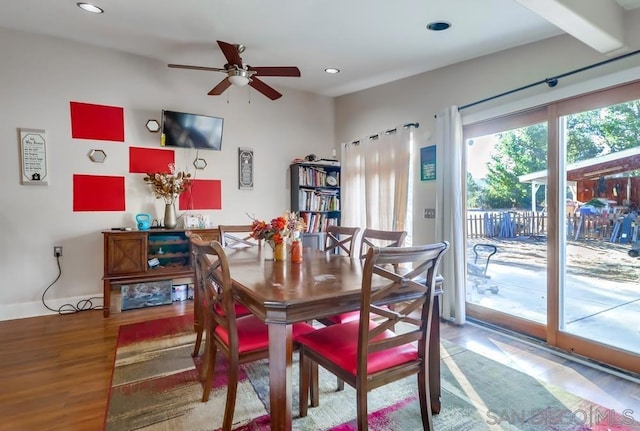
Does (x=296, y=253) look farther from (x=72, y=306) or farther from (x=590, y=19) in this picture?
(x=72, y=306)

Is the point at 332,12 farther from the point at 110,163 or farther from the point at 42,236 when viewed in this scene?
the point at 42,236

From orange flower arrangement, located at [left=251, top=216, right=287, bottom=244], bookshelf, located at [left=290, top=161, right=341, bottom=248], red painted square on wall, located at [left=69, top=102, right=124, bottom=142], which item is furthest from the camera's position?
bookshelf, located at [left=290, top=161, right=341, bottom=248]

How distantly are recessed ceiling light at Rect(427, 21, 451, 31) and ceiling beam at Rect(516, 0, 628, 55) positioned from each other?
2.95 feet

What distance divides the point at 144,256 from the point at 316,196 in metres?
2.36

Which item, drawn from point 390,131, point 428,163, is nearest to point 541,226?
point 428,163

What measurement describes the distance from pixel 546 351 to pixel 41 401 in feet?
11.8

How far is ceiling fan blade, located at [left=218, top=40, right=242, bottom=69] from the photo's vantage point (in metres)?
Result: 2.73

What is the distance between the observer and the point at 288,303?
148 cm

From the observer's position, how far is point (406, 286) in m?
1.71

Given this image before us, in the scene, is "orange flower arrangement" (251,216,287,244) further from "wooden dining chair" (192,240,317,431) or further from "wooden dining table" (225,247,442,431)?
"wooden dining chair" (192,240,317,431)

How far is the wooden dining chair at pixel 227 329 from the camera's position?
1758 millimetres

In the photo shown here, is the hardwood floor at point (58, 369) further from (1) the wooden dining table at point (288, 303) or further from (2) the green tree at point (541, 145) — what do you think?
(2) the green tree at point (541, 145)

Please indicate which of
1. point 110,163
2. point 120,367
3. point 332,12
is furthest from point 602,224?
point 110,163

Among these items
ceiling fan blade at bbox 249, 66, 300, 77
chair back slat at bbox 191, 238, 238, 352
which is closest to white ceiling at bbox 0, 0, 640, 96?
ceiling fan blade at bbox 249, 66, 300, 77
